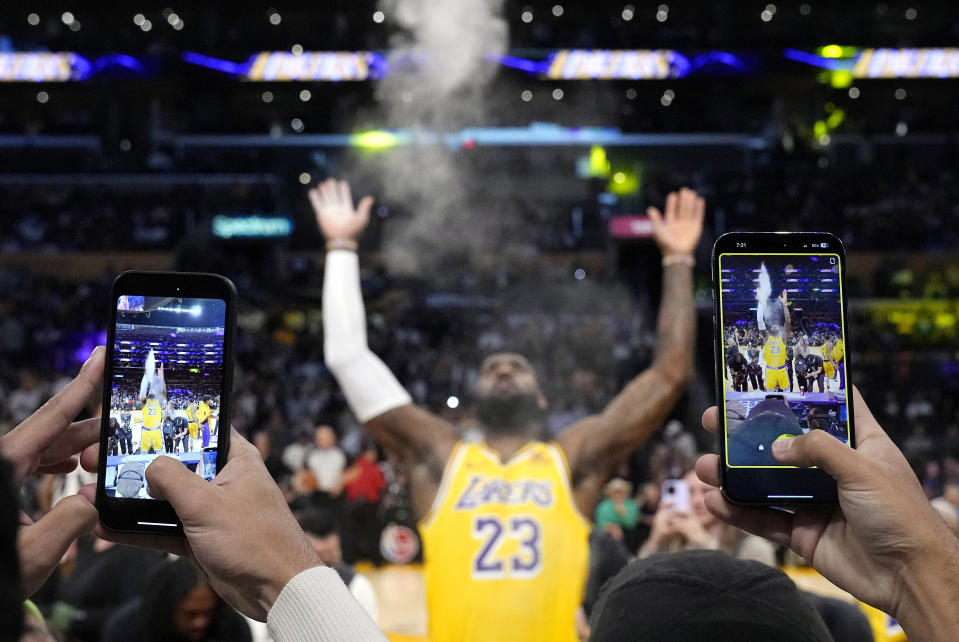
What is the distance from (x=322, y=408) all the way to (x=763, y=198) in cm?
1217

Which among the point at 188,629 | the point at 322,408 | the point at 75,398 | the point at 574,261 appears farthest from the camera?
the point at 574,261

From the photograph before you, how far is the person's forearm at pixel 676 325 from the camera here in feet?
9.37

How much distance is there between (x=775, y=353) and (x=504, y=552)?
59.0 inches

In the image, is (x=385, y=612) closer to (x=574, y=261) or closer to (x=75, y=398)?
(x=75, y=398)

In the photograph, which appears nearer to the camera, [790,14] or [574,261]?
A: [574,261]

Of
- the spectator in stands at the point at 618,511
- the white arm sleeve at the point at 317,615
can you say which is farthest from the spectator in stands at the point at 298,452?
the white arm sleeve at the point at 317,615

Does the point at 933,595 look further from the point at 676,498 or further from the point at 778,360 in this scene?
the point at 676,498

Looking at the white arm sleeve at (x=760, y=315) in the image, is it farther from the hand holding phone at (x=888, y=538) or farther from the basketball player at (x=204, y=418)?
the basketball player at (x=204, y=418)

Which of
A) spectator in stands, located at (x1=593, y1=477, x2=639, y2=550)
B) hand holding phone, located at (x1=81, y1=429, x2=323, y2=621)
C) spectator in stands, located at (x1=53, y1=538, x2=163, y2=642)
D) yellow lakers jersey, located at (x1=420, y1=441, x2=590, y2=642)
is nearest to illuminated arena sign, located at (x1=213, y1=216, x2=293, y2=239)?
spectator in stands, located at (x1=593, y1=477, x2=639, y2=550)

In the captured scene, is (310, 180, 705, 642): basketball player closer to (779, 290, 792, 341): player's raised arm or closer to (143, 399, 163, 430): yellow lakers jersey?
(779, 290, 792, 341): player's raised arm

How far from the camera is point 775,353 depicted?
1.44 metres

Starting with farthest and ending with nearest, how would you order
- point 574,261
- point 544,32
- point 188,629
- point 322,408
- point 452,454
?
point 544,32 → point 574,261 → point 322,408 → point 452,454 → point 188,629

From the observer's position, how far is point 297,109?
85.5 feet

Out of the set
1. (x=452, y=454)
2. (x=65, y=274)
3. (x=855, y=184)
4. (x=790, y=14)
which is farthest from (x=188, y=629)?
(x=790, y=14)
